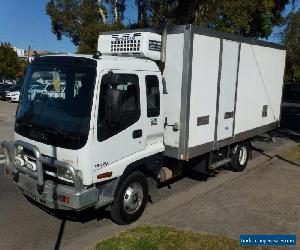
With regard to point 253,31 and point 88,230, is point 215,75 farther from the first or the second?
point 253,31

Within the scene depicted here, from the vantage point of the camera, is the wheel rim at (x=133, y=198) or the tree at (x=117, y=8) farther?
Result: the tree at (x=117, y=8)

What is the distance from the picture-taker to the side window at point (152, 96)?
22.4 ft

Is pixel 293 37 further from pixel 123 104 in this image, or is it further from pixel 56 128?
pixel 56 128

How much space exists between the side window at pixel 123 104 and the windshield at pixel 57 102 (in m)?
0.20

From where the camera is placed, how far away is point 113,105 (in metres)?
5.84

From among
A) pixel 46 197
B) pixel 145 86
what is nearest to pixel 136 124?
pixel 145 86

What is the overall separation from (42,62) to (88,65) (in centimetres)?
102

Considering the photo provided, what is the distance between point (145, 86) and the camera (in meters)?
6.74

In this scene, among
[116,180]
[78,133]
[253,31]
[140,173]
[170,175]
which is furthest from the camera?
[253,31]

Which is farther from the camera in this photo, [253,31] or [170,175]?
[253,31]

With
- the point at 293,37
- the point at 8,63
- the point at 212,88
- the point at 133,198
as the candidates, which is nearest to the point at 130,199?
the point at 133,198

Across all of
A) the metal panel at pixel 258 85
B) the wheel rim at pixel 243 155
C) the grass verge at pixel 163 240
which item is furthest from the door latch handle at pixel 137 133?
the wheel rim at pixel 243 155

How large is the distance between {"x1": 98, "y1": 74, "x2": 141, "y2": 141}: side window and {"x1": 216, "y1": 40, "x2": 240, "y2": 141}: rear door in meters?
2.58

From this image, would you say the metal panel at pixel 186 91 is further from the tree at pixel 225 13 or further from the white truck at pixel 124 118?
the tree at pixel 225 13
